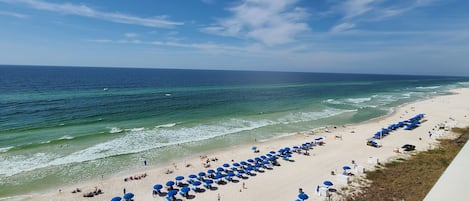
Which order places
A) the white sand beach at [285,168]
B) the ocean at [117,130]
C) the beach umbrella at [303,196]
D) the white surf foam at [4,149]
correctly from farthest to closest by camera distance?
1. the white surf foam at [4,149]
2. the ocean at [117,130]
3. the white sand beach at [285,168]
4. the beach umbrella at [303,196]

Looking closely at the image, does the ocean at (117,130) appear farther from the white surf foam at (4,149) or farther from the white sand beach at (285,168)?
the white sand beach at (285,168)

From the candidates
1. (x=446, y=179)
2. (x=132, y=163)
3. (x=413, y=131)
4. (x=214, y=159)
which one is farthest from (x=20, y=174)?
(x=413, y=131)

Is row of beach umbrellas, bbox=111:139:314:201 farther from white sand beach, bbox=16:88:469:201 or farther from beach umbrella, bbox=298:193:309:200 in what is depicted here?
beach umbrella, bbox=298:193:309:200

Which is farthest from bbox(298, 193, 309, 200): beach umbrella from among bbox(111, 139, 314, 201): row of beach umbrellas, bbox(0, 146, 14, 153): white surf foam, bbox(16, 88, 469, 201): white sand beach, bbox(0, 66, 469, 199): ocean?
bbox(0, 146, 14, 153): white surf foam

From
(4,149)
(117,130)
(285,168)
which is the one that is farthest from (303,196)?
(4,149)

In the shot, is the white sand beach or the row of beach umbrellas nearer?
the row of beach umbrellas

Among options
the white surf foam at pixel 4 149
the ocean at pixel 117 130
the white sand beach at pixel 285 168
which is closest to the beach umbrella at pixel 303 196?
the white sand beach at pixel 285 168

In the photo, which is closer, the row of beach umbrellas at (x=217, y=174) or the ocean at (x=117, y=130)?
the row of beach umbrellas at (x=217, y=174)

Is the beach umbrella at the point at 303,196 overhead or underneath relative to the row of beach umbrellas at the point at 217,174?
overhead

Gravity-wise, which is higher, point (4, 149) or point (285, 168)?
point (4, 149)

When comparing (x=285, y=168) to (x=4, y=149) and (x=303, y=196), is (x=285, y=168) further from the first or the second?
(x=4, y=149)
